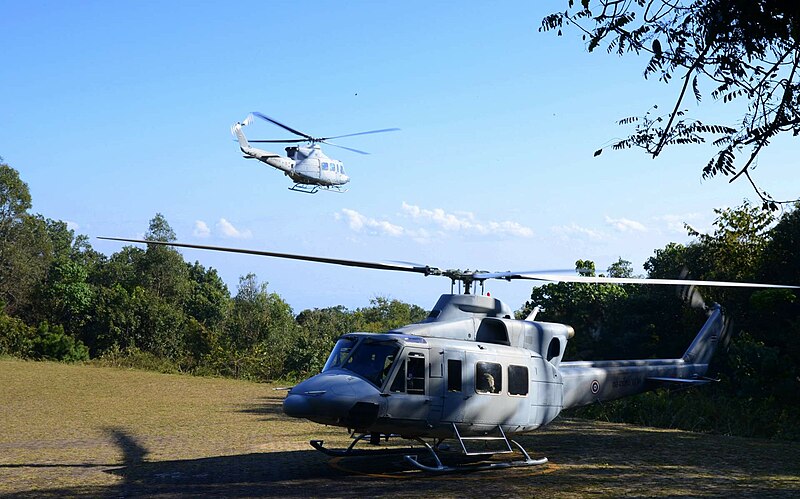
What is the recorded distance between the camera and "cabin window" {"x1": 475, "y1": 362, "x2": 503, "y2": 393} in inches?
413

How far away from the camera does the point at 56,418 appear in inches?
631

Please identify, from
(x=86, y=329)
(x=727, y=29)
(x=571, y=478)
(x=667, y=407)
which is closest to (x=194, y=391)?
(x=667, y=407)

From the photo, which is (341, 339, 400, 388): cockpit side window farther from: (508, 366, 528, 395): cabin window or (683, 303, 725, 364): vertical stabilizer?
(683, 303, 725, 364): vertical stabilizer

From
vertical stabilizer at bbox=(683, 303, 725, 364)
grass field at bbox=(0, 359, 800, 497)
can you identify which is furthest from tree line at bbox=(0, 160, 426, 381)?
vertical stabilizer at bbox=(683, 303, 725, 364)

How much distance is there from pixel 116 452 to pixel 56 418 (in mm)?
4800

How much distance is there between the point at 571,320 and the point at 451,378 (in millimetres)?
21268

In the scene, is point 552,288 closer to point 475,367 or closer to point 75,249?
point 475,367

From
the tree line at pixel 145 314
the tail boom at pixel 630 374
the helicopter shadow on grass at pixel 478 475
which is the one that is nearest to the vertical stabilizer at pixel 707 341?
the tail boom at pixel 630 374

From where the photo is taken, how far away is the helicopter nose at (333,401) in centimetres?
917

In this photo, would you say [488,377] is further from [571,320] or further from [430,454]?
[571,320]

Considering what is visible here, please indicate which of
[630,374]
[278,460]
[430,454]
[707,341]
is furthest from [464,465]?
[707,341]

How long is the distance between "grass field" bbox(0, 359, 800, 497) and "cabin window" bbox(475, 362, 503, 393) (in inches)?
43.9

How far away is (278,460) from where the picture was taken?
11367 millimetres

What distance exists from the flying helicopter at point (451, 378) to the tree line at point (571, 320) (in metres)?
3.79
